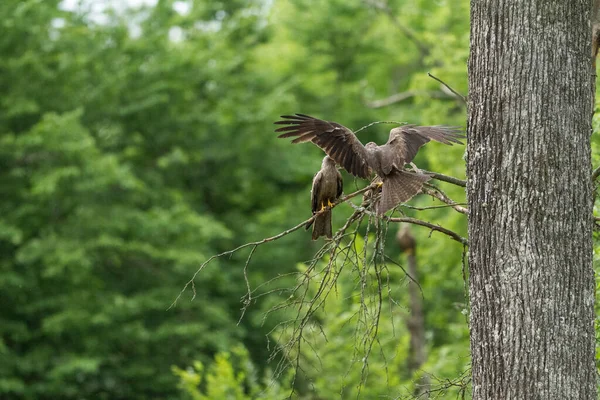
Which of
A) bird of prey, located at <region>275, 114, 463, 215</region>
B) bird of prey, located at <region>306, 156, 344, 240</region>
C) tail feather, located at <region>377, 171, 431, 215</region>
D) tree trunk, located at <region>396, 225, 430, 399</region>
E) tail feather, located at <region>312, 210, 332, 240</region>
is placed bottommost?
tree trunk, located at <region>396, 225, 430, 399</region>

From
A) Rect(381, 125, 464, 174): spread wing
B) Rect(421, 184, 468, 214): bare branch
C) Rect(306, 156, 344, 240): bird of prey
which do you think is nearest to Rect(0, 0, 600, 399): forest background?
Rect(306, 156, 344, 240): bird of prey

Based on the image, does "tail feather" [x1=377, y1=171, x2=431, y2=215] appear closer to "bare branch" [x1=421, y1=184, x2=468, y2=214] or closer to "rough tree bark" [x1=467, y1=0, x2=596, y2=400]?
"bare branch" [x1=421, y1=184, x2=468, y2=214]

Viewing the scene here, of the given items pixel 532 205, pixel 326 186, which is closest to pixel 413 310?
pixel 326 186

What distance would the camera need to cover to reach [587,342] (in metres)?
4.53

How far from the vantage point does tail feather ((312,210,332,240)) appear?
6664 millimetres

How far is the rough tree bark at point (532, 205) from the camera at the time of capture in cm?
446

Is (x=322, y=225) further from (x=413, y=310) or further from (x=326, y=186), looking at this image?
(x=413, y=310)

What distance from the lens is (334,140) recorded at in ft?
19.4

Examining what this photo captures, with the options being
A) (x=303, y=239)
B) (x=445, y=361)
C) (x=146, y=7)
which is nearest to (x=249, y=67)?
(x=146, y=7)

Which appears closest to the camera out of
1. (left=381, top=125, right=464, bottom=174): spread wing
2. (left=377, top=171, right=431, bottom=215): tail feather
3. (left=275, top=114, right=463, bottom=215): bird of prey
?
(left=377, top=171, right=431, bottom=215): tail feather

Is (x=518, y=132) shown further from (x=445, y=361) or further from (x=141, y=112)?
(x=141, y=112)

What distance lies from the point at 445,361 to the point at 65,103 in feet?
33.1

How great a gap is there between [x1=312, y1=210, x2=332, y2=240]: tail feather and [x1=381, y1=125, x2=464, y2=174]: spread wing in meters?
0.77

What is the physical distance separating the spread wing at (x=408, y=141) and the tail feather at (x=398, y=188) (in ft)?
0.44
